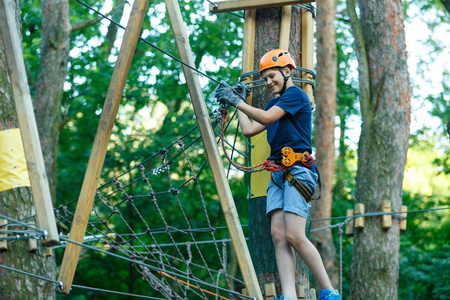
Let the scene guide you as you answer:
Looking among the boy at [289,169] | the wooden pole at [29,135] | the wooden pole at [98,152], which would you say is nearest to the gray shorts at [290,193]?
the boy at [289,169]

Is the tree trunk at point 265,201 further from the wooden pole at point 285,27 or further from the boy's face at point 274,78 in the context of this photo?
the boy's face at point 274,78

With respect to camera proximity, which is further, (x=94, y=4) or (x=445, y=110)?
(x=445, y=110)

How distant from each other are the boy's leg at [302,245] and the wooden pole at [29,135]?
4.35ft

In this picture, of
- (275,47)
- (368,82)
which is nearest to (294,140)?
(275,47)

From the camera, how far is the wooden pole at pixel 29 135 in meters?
2.51

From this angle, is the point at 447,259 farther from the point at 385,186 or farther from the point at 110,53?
the point at 110,53

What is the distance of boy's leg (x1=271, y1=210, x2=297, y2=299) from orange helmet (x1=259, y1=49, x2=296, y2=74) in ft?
2.84

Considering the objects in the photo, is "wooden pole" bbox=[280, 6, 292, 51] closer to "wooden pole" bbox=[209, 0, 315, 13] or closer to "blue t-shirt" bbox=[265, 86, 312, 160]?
"wooden pole" bbox=[209, 0, 315, 13]

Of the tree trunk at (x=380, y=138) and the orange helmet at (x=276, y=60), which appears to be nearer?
the orange helmet at (x=276, y=60)

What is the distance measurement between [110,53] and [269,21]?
8.32 meters

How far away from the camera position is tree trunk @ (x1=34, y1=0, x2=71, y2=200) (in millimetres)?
7637

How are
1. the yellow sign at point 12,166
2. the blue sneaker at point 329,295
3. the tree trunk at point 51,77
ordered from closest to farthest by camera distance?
the blue sneaker at point 329,295 < the yellow sign at point 12,166 < the tree trunk at point 51,77

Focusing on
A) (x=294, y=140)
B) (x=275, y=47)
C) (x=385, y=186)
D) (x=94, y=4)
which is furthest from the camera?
(x=94, y=4)

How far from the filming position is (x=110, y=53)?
11820 mm
